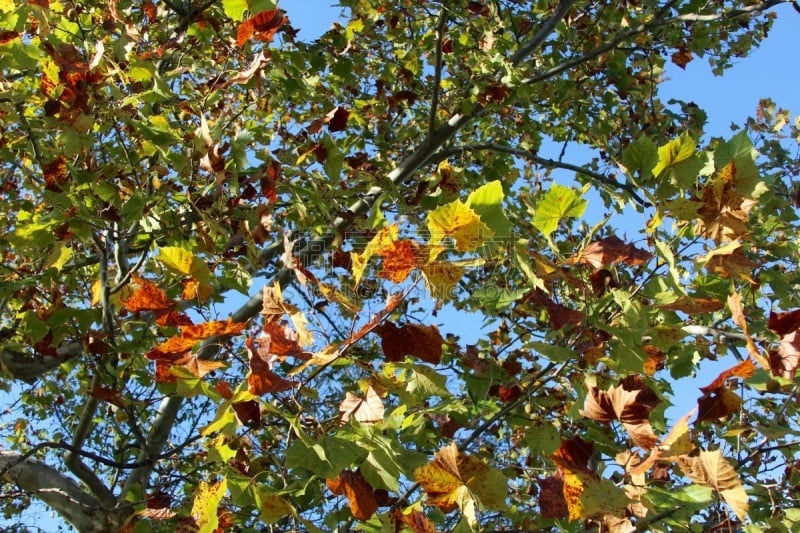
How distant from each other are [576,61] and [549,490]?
11.3 ft

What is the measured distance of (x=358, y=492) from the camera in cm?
161

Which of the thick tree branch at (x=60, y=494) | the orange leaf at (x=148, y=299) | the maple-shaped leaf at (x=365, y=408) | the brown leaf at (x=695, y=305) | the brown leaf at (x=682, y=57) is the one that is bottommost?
the maple-shaped leaf at (x=365, y=408)

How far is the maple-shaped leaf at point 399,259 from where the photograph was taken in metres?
1.31

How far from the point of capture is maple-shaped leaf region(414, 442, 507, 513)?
57.5 inches

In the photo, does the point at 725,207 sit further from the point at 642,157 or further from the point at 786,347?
the point at 786,347

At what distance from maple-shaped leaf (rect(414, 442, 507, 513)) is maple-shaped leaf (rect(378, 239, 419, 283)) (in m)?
0.42

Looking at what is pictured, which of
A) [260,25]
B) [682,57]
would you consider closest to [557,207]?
[260,25]

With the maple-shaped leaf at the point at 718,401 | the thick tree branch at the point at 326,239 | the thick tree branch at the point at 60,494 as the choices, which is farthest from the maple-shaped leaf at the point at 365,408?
the thick tree branch at the point at 60,494

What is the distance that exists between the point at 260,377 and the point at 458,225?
48 cm

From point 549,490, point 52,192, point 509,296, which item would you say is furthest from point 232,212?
point 549,490

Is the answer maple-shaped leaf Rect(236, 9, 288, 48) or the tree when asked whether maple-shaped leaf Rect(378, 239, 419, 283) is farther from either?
maple-shaped leaf Rect(236, 9, 288, 48)

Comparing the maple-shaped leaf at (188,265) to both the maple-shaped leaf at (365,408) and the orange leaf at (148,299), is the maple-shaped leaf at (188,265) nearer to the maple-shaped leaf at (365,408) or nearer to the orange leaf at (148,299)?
the orange leaf at (148,299)

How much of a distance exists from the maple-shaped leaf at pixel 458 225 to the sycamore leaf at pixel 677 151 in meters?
0.59

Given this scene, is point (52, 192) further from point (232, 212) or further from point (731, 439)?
point (731, 439)
